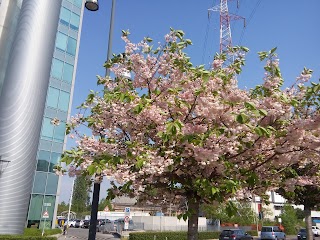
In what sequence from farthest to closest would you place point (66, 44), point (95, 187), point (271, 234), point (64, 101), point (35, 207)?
1. point (66, 44)
2. point (271, 234)
3. point (64, 101)
4. point (35, 207)
5. point (95, 187)

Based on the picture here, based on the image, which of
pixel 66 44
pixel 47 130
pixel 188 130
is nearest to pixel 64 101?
pixel 47 130

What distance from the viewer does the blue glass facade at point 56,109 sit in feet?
103

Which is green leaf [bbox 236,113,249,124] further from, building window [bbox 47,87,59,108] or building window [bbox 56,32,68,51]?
building window [bbox 56,32,68,51]

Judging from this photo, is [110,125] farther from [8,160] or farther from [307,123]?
[8,160]

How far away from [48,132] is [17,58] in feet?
35.6

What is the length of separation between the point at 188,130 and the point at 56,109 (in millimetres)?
29930

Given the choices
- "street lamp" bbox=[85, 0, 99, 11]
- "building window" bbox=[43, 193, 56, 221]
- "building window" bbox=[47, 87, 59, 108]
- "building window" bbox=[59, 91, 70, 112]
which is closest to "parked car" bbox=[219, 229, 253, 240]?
"building window" bbox=[43, 193, 56, 221]

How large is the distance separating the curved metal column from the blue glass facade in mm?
8565

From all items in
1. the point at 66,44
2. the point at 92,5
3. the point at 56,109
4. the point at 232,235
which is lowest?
the point at 232,235

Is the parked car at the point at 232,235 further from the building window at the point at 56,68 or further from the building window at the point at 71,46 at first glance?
the building window at the point at 71,46

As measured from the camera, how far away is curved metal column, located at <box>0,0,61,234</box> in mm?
21734

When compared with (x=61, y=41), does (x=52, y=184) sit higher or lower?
lower

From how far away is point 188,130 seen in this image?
5.97 m

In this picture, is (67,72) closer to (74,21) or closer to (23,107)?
(74,21)
